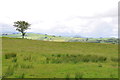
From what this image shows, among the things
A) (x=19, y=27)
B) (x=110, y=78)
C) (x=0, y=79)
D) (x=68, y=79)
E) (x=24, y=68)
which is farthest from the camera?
(x=19, y=27)

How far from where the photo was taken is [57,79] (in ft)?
38.8

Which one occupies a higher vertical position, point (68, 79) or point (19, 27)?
point (19, 27)

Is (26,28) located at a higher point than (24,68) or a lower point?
higher

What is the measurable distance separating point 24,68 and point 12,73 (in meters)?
2.66

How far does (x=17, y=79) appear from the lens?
11.5 m

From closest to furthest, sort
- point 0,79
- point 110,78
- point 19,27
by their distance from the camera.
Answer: point 0,79, point 110,78, point 19,27

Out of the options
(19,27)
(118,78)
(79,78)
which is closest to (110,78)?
(118,78)

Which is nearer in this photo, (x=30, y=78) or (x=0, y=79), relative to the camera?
(x=0, y=79)

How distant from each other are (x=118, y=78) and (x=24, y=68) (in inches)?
319

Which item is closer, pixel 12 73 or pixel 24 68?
pixel 12 73

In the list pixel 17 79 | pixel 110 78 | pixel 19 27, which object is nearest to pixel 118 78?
pixel 110 78

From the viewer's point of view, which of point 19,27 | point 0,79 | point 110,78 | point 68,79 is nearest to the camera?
point 0,79

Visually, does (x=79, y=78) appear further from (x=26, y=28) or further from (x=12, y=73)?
(x=26, y=28)

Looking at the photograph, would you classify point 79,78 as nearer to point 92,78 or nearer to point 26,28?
point 92,78
